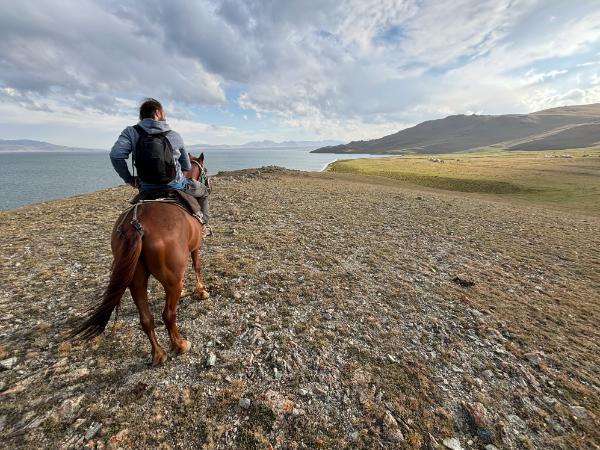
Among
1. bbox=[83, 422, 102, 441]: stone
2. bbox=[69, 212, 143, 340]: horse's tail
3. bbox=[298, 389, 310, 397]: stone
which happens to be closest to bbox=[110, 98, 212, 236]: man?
bbox=[69, 212, 143, 340]: horse's tail

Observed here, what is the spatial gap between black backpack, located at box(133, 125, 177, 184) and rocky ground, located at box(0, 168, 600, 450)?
142 inches

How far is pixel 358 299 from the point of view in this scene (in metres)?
8.70

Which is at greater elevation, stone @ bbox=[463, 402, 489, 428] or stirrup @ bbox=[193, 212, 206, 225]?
stirrup @ bbox=[193, 212, 206, 225]

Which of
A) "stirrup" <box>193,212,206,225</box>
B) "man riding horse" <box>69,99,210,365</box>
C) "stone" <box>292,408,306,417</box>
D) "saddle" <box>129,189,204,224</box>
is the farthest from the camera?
"stirrup" <box>193,212,206,225</box>

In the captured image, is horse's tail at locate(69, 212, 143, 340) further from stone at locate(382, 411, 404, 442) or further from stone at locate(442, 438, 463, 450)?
stone at locate(442, 438, 463, 450)

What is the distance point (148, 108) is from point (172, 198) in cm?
196

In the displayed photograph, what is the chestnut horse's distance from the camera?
489 cm

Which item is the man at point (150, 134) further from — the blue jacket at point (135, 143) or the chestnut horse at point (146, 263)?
the chestnut horse at point (146, 263)

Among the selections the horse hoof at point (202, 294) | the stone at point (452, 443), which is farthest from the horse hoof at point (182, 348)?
the stone at point (452, 443)

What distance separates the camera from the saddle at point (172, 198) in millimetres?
6340

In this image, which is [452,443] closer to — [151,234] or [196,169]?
[151,234]

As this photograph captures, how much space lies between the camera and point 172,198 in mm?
6637

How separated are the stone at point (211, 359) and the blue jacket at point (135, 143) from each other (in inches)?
153

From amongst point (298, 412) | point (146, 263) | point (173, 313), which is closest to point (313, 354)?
point (298, 412)
